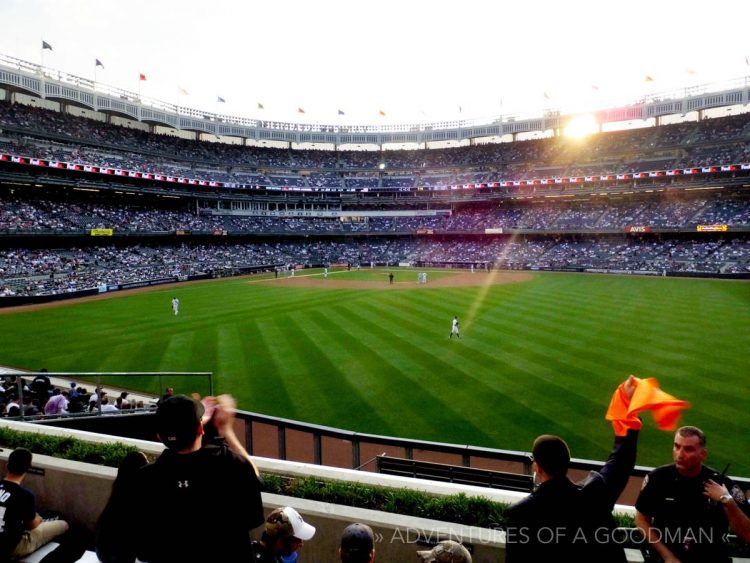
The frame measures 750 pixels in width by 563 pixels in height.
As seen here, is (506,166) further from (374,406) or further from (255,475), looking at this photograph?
(255,475)

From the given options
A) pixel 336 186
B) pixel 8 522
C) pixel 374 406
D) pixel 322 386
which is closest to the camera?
pixel 8 522

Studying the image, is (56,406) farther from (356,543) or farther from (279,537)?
(356,543)

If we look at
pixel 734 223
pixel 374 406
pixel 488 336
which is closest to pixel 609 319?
pixel 488 336

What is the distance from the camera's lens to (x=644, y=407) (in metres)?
3.81

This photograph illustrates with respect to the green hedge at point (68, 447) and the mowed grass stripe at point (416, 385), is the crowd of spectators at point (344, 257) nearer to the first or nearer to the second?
the mowed grass stripe at point (416, 385)

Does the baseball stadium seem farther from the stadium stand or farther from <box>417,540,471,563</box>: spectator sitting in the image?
<box>417,540,471,563</box>: spectator sitting

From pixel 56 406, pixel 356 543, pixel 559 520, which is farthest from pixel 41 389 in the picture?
pixel 559 520

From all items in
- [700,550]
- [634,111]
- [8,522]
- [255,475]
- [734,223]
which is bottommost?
[8,522]

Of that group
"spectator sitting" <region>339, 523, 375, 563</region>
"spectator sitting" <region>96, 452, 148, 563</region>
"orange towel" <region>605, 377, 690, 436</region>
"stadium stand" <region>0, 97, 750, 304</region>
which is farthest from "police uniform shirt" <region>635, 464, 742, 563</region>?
"stadium stand" <region>0, 97, 750, 304</region>

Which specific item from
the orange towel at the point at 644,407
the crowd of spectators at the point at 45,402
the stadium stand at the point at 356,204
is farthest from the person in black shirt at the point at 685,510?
the stadium stand at the point at 356,204

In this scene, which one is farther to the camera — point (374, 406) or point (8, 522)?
point (374, 406)

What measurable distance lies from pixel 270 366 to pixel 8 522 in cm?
1471

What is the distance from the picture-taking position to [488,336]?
24.4 metres

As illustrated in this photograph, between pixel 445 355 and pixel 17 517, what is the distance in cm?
1728
